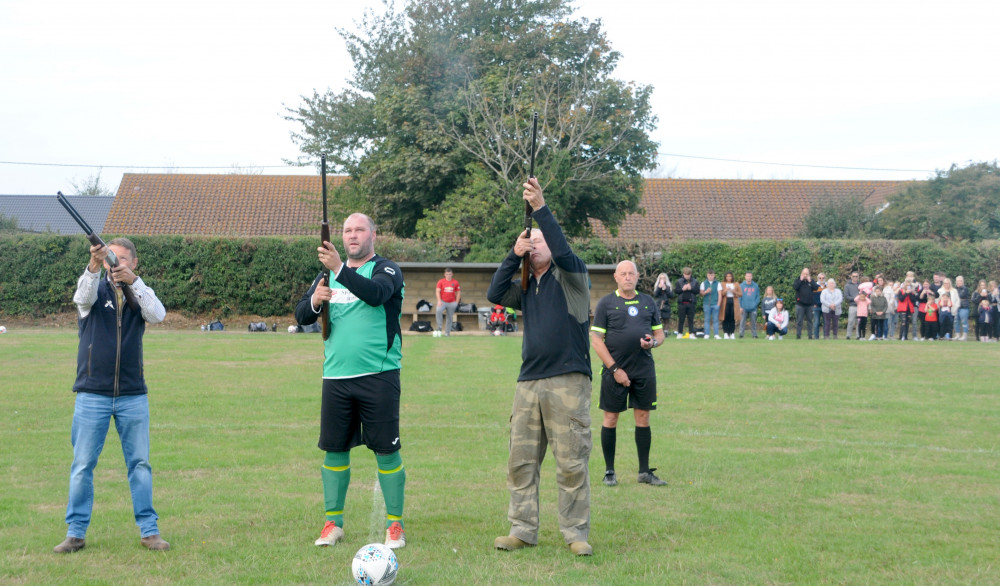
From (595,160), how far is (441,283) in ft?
33.6

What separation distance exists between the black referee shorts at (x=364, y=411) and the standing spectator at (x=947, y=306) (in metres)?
25.6

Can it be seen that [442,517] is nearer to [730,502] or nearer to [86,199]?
[730,502]

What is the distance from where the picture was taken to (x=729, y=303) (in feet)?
86.3

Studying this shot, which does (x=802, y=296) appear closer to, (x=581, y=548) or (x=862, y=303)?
(x=862, y=303)

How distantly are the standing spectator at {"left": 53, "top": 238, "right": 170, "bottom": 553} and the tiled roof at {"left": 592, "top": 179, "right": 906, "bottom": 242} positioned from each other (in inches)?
1681

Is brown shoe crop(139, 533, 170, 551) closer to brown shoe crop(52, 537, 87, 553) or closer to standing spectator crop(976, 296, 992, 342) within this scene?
brown shoe crop(52, 537, 87, 553)

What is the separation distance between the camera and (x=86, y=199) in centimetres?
6631

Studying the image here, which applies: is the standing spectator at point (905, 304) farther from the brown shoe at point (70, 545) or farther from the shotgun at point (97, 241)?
the brown shoe at point (70, 545)

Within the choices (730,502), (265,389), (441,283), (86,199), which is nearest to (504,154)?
(441,283)

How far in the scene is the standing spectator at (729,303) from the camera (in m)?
26.2

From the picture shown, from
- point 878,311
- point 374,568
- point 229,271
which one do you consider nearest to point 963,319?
point 878,311

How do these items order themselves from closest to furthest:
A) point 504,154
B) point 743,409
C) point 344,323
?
point 344,323 < point 743,409 < point 504,154

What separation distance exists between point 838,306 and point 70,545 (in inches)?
958

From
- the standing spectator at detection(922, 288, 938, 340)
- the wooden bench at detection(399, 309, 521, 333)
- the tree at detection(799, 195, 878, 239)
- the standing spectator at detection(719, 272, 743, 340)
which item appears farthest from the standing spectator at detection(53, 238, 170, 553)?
the tree at detection(799, 195, 878, 239)
